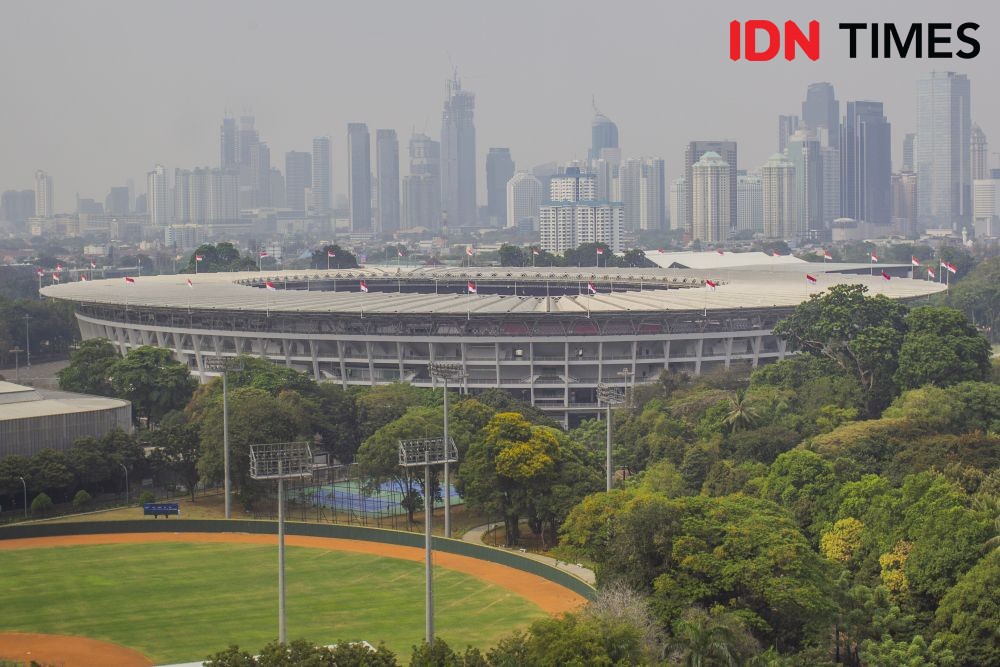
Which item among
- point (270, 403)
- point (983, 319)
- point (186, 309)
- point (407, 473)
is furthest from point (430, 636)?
point (983, 319)

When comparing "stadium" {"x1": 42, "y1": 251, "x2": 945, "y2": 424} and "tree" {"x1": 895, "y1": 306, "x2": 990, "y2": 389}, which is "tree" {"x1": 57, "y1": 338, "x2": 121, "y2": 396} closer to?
"stadium" {"x1": 42, "y1": 251, "x2": 945, "y2": 424}

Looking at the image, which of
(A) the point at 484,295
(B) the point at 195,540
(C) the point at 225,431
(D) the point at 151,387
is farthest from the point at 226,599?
(A) the point at 484,295

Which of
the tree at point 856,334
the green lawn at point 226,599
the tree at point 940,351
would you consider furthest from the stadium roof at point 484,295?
the green lawn at point 226,599

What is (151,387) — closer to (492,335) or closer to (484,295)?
(492,335)

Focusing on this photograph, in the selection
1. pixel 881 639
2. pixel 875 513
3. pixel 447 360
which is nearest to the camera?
pixel 881 639

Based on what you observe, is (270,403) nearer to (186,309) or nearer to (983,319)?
(186,309)

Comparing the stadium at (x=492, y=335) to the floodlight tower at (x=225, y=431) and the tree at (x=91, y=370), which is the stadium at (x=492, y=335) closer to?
the tree at (x=91, y=370)

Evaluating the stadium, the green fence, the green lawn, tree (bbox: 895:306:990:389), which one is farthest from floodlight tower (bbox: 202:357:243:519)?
tree (bbox: 895:306:990:389)
